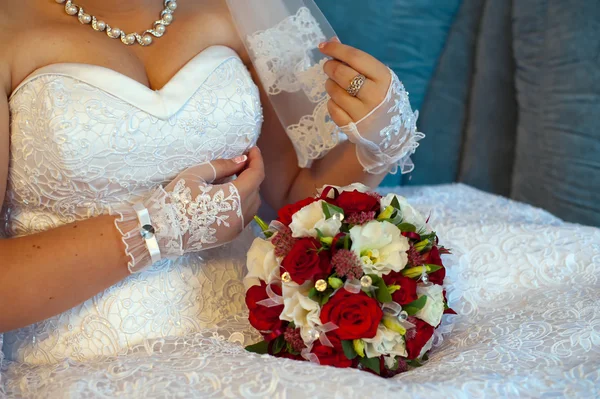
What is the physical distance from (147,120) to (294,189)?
1.58ft

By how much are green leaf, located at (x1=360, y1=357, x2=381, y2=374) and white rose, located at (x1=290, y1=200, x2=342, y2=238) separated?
0.20 metres

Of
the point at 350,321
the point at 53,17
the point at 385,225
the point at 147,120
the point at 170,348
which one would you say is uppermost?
the point at 53,17

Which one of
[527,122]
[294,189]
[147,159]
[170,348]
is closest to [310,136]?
[294,189]

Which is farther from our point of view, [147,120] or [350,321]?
[147,120]

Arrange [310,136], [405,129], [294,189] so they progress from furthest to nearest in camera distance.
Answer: [294,189], [310,136], [405,129]

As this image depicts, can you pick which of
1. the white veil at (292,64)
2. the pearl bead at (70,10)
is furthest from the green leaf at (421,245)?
the pearl bead at (70,10)

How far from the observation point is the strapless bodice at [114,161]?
3.56 ft

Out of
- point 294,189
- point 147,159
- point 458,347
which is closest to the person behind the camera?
point 458,347

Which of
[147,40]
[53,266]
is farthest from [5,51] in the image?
[53,266]

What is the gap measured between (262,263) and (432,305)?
286 mm

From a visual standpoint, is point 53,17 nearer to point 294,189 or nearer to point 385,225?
point 294,189

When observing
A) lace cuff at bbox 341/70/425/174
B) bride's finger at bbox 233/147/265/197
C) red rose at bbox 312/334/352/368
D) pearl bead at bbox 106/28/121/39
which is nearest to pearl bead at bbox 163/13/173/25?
pearl bead at bbox 106/28/121/39

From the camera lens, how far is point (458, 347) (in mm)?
1028

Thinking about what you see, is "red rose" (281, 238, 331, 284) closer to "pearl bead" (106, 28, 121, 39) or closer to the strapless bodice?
the strapless bodice
